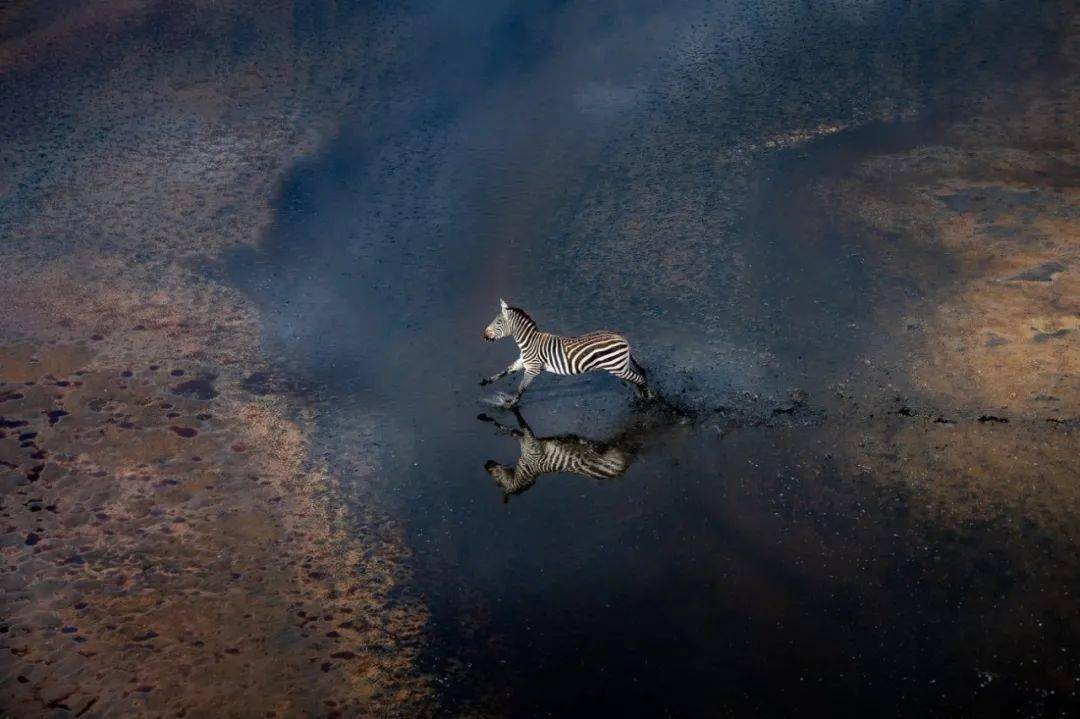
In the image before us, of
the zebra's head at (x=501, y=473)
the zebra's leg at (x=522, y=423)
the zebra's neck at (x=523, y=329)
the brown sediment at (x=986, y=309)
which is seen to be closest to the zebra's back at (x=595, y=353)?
the zebra's neck at (x=523, y=329)

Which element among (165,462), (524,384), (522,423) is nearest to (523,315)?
(524,384)

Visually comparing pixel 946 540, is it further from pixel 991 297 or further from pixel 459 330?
pixel 459 330

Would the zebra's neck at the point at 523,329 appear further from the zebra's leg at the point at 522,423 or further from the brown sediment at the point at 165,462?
the brown sediment at the point at 165,462

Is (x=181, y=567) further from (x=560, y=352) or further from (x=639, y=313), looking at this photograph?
(x=639, y=313)

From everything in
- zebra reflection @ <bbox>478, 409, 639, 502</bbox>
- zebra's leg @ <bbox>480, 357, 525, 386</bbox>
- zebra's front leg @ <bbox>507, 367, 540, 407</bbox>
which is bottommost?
zebra reflection @ <bbox>478, 409, 639, 502</bbox>

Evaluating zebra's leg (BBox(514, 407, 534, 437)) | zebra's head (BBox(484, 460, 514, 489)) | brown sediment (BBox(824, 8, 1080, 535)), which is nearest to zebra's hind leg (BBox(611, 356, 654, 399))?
zebra's leg (BBox(514, 407, 534, 437))

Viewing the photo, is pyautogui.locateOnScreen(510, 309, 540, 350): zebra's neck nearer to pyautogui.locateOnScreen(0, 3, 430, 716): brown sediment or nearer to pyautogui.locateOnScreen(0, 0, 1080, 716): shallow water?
pyautogui.locateOnScreen(0, 0, 1080, 716): shallow water

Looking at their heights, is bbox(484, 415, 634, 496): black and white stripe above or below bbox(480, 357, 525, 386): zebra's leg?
below
